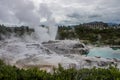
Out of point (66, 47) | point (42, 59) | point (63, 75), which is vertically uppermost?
point (63, 75)

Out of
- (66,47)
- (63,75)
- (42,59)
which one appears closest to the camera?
(63,75)

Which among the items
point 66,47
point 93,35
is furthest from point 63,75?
point 93,35

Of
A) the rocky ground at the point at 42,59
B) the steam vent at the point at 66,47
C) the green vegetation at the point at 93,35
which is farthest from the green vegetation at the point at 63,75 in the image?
the green vegetation at the point at 93,35

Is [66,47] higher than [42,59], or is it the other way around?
[66,47]

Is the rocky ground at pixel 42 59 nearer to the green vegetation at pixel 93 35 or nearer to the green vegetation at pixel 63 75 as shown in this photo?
the green vegetation at pixel 63 75

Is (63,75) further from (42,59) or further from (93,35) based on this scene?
(93,35)

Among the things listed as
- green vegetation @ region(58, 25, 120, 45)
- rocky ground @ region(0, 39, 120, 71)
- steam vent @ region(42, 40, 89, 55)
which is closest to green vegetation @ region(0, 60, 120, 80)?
rocky ground @ region(0, 39, 120, 71)

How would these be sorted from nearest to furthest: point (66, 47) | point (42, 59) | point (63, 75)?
point (63, 75) < point (42, 59) < point (66, 47)

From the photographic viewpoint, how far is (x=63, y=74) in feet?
40.0

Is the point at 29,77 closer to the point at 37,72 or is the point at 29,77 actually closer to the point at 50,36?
the point at 37,72

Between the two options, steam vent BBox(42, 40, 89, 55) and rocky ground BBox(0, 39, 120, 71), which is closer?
rocky ground BBox(0, 39, 120, 71)

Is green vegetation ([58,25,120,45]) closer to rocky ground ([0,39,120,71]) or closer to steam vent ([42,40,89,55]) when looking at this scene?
steam vent ([42,40,89,55])

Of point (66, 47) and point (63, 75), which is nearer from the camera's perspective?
point (63, 75)

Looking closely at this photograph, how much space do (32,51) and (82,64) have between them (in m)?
6.49
